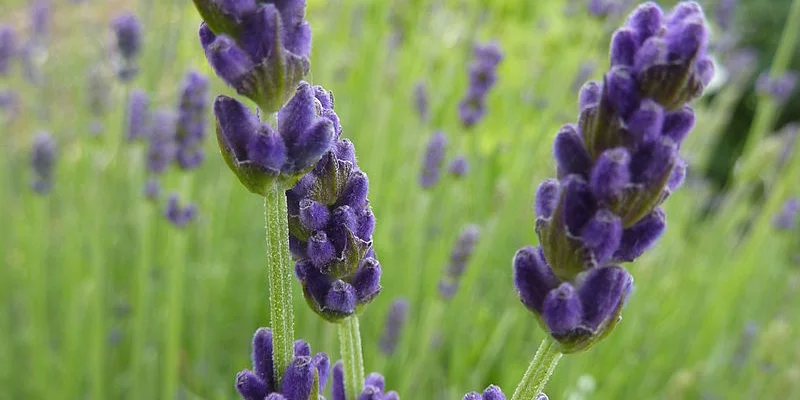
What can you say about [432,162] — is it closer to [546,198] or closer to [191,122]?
[191,122]

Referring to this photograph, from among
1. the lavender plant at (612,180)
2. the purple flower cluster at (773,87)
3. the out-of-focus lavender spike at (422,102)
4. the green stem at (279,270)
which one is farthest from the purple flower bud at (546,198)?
the purple flower cluster at (773,87)

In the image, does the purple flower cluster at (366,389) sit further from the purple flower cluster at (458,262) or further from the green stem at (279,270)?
the purple flower cluster at (458,262)

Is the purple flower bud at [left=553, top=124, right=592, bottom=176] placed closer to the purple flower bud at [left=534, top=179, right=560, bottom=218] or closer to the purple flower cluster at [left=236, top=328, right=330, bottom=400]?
the purple flower bud at [left=534, top=179, right=560, bottom=218]

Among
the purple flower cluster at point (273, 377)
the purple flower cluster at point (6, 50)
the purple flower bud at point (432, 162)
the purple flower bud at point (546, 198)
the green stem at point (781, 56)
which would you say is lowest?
the purple flower cluster at point (273, 377)

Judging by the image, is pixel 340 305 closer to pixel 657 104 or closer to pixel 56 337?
pixel 657 104

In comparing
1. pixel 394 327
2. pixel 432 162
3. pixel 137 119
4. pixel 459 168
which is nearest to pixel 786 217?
pixel 459 168

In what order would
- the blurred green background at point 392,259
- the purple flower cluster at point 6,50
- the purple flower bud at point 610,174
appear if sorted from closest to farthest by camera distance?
the purple flower bud at point 610,174
the blurred green background at point 392,259
the purple flower cluster at point 6,50
